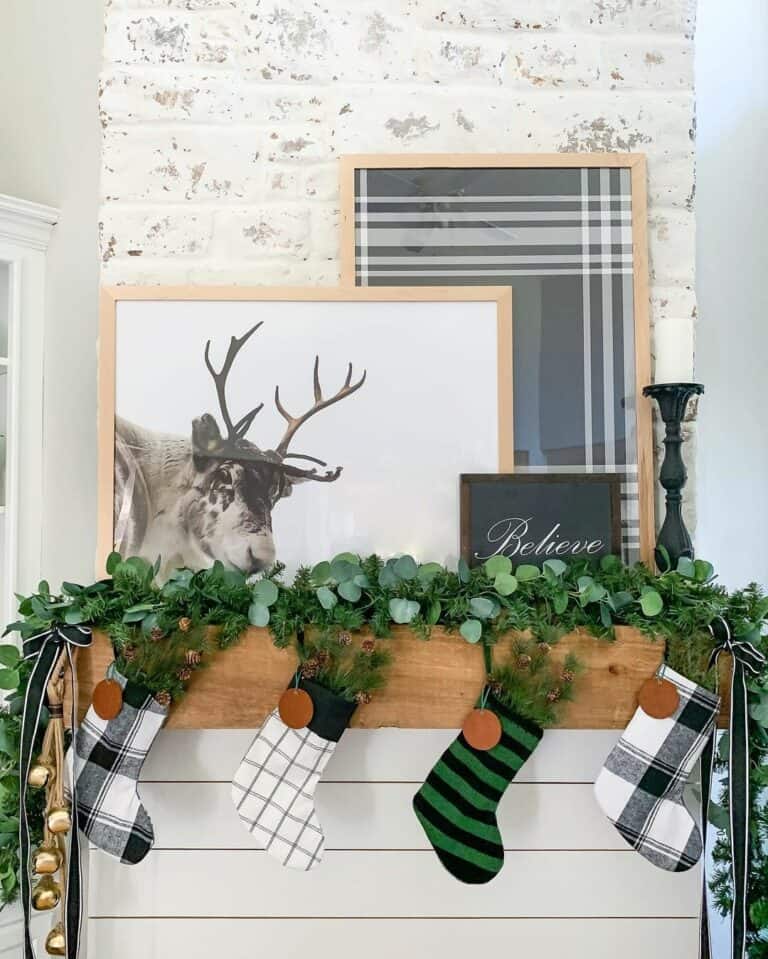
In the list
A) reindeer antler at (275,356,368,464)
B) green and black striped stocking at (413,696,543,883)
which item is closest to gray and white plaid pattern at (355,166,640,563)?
reindeer antler at (275,356,368,464)

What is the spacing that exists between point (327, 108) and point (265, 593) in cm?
85

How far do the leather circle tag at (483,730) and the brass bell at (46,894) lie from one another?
628 millimetres

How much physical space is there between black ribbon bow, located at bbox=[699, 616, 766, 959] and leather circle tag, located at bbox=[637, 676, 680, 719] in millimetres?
74

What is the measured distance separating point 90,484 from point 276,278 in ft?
1.74

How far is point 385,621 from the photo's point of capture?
3.92 feet

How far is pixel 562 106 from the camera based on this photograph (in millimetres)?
1416

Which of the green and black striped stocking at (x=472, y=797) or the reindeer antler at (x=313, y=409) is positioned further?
the reindeer antler at (x=313, y=409)

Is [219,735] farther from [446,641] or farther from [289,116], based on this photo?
[289,116]

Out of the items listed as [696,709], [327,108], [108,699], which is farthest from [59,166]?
[696,709]

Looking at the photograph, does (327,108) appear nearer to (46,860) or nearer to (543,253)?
(543,253)

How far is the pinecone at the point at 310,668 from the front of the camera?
47.2 inches

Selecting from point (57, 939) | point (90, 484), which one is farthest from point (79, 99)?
point (57, 939)

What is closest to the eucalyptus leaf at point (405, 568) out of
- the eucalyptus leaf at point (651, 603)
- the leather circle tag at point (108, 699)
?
the eucalyptus leaf at point (651, 603)

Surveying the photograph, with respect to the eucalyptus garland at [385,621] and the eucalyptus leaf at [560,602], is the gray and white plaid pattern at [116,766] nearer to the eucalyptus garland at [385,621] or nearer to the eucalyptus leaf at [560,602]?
the eucalyptus garland at [385,621]
